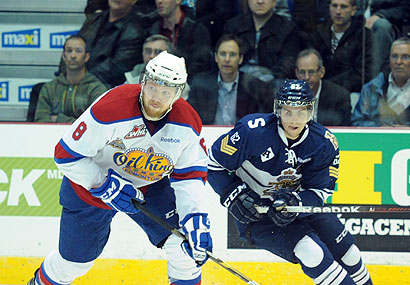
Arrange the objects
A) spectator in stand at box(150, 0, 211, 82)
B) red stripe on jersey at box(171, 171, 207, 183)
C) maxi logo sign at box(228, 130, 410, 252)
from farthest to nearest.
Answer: spectator in stand at box(150, 0, 211, 82) → maxi logo sign at box(228, 130, 410, 252) → red stripe on jersey at box(171, 171, 207, 183)

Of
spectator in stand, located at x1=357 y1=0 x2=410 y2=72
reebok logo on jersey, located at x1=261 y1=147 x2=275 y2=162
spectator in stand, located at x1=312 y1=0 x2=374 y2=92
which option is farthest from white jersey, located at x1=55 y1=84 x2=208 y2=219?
spectator in stand, located at x1=357 y1=0 x2=410 y2=72

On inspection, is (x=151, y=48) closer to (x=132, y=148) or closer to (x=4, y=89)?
(x=4, y=89)

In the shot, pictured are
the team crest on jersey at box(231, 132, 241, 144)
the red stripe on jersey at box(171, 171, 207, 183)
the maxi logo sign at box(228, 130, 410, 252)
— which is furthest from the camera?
the maxi logo sign at box(228, 130, 410, 252)

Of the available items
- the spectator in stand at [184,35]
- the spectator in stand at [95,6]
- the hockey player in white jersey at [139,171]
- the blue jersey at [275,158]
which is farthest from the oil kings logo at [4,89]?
the blue jersey at [275,158]

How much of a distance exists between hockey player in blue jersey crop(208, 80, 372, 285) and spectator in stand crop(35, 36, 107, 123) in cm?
120

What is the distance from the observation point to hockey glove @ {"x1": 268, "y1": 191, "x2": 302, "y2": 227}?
3.08 metres

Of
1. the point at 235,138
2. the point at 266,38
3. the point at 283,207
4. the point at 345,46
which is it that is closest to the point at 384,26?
the point at 345,46

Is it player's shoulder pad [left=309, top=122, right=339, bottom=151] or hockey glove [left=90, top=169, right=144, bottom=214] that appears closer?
hockey glove [left=90, top=169, right=144, bottom=214]

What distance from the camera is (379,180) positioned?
400 cm

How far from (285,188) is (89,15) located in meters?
1.71

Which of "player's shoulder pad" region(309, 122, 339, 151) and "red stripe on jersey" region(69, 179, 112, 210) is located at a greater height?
"player's shoulder pad" region(309, 122, 339, 151)

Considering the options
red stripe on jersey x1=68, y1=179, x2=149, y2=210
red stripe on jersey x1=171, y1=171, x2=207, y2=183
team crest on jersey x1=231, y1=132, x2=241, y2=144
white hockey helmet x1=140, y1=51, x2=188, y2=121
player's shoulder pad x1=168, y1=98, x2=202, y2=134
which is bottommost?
red stripe on jersey x1=68, y1=179, x2=149, y2=210

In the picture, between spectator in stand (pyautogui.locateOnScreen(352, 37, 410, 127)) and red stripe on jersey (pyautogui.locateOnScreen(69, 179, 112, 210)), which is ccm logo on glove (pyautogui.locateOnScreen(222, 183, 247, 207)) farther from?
spectator in stand (pyautogui.locateOnScreen(352, 37, 410, 127))

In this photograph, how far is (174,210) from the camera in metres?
3.14
